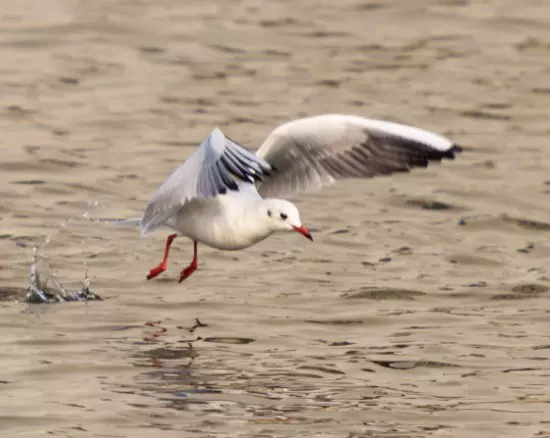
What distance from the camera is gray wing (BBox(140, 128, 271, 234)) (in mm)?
9031

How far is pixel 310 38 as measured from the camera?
64.3 feet

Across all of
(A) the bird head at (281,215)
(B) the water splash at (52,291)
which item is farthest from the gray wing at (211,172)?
(B) the water splash at (52,291)

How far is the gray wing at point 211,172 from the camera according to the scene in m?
9.03

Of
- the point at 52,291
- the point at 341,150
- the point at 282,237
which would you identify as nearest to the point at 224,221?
the point at 341,150

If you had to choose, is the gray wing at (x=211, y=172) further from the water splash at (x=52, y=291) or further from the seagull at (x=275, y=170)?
the water splash at (x=52, y=291)

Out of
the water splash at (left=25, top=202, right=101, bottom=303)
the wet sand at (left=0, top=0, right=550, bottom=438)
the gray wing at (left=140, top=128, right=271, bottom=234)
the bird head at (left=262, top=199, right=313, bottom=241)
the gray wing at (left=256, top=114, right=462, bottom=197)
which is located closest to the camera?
the wet sand at (left=0, top=0, right=550, bottom=438)

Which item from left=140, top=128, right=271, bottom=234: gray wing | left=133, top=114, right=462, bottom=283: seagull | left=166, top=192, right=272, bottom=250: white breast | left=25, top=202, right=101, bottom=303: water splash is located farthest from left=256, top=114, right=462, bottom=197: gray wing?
left=25, top=202, right=101, bottom=303: water splash

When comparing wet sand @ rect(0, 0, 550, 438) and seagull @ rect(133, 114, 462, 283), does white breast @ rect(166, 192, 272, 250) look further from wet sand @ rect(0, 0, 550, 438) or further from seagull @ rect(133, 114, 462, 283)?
wet sand @ rect(0, 0, 550, 438)

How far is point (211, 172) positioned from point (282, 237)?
12.9 ft

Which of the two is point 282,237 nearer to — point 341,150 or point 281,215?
point 341,150

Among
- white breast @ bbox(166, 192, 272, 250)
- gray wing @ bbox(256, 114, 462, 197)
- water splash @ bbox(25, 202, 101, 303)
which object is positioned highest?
gray wing @ bbox(256, 114, 462, 197)

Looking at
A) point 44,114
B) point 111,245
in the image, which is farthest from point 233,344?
point 44,114

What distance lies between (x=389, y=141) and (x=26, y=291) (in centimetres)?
276

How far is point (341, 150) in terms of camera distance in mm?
10375
